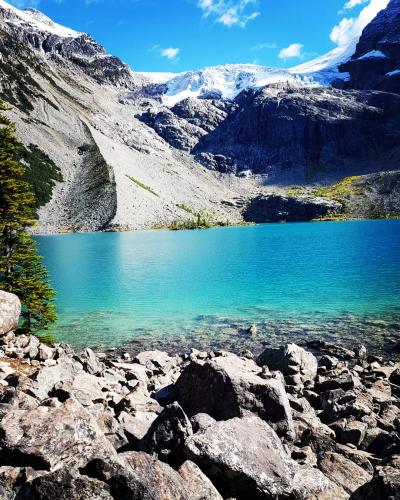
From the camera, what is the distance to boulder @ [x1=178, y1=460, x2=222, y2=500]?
25.3 ft

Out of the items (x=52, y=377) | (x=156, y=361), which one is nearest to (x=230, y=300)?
(x=156, y=361)

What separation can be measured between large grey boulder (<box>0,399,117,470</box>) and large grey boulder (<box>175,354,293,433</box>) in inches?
171

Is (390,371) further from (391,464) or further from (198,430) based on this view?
(198,430)

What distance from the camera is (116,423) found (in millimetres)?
10812

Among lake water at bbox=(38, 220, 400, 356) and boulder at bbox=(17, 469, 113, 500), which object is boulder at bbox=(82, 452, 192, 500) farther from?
lake water at bbox=(38, 220, 400, 356)

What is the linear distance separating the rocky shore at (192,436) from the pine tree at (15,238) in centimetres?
826

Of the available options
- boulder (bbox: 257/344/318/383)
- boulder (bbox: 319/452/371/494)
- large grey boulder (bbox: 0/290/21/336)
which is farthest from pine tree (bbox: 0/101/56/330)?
boulder (bbox: 319/452/371/494)

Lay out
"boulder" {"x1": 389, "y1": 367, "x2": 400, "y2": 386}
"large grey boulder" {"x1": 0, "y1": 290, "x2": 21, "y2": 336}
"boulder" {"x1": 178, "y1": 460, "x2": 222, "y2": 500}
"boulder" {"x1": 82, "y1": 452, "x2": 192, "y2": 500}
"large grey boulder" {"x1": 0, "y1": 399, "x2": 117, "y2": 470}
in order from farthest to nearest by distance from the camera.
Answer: "boulder" {"x1": 389, "y1": 367, "x2": 400, "y2": 386} < "large grey boulder" {"x1": 0, "y1": 290, "x2": 21, "y2": 336} < "large grey boulder" {"x1": 0, "y1": 399, "x2": 117, "y2": 470} < "boulder" {"x1": 178, "y1": 460, "x2": 222, "y2": 500} < "boulder" {"x1": 82, "y1": 452, "x2": 192, "y2": 500}

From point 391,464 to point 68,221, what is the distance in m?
188

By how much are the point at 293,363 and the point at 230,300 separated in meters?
22.3

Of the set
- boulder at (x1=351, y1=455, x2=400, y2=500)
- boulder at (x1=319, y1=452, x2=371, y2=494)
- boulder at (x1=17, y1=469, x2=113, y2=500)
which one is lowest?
boulder at (x1=319, y1=452, x2=371, y2=494)

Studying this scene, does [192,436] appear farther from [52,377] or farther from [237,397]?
[52,377]

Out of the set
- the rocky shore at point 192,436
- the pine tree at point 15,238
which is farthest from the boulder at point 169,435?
the pine tree at point 15,238

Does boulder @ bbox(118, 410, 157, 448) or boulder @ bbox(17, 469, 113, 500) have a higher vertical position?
boulder @ bbox(17, 469, 113, 500)
